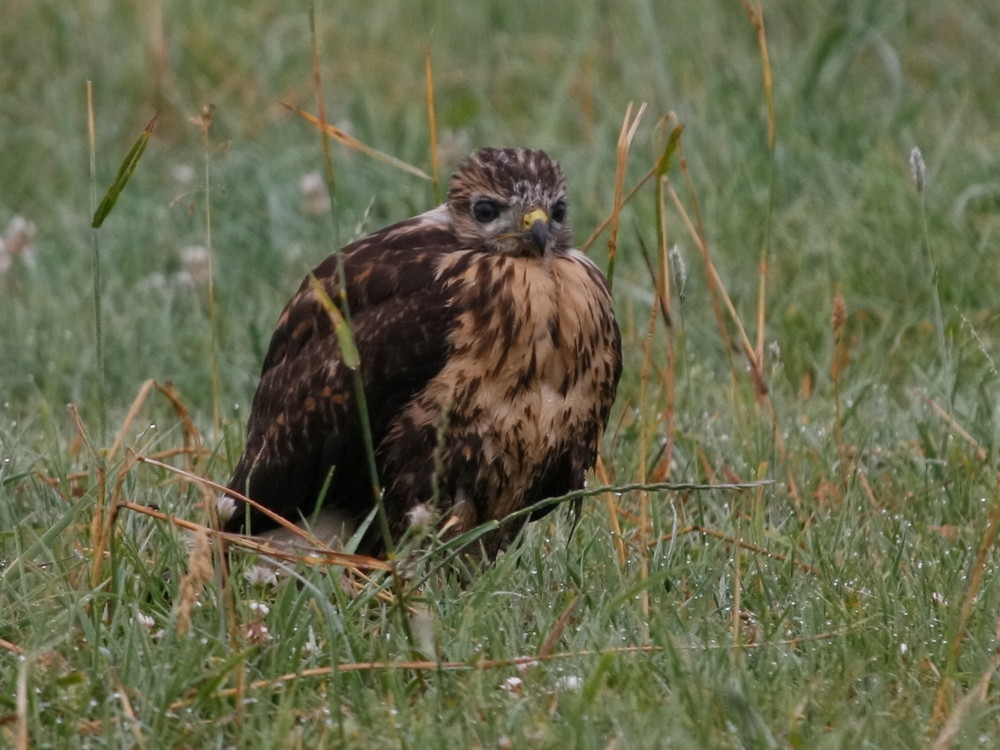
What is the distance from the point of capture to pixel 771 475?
203 inches

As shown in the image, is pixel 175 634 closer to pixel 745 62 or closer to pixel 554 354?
pixel 554 354

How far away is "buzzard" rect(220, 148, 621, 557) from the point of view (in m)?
4.37

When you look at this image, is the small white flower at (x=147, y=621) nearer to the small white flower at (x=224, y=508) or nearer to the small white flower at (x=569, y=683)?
the small white flower at (x=224, y=508)

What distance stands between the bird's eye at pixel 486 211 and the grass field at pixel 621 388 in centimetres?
30

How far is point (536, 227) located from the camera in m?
4.58

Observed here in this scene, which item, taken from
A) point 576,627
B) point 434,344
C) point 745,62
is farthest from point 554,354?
point 745,62

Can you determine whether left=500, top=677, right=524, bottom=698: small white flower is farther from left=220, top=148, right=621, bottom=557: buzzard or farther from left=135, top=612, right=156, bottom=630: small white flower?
left=135, top=612, right=156, bottom=630: small white flower

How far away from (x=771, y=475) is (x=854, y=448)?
33cm

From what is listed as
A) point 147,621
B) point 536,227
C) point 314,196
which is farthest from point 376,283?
point 314,196

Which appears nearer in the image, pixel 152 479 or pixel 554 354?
pixel 554 354

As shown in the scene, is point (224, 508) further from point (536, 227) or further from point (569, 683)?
point (536, 227)

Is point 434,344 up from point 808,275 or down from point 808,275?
up

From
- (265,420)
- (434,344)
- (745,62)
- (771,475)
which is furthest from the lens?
(745,62)

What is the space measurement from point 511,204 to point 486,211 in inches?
2.9
